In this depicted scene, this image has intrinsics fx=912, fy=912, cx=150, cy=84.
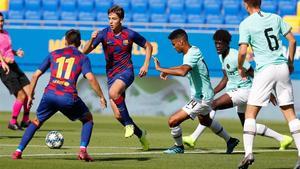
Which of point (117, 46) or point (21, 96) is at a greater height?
point (117, 46)

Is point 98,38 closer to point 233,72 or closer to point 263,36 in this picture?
point 233,72

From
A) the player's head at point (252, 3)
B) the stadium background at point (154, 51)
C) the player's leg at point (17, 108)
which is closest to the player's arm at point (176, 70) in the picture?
the player's head at point (252, 3)

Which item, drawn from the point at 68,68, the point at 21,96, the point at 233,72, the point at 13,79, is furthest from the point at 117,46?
the point at 21,96

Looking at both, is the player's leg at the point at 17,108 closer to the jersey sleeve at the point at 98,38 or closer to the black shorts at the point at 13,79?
the black shorts at the point at 13,79

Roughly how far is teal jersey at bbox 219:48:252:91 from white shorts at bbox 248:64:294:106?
3.61 metres

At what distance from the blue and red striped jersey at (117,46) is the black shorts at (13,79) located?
5.23m

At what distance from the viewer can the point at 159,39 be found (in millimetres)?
26281

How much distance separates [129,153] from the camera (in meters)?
14.1

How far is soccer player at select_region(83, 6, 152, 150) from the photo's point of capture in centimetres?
1473

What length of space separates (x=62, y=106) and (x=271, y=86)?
2887mm

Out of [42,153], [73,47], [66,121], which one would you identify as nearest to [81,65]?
[73,47]

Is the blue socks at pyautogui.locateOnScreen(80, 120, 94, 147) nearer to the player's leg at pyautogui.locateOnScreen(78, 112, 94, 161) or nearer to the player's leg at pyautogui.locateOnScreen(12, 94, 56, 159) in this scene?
the player's leg at pyautogui.locateOnScreen(78, 112, 94, 161)

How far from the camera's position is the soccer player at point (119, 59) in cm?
1473

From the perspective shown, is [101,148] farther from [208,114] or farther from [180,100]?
[180,100]
